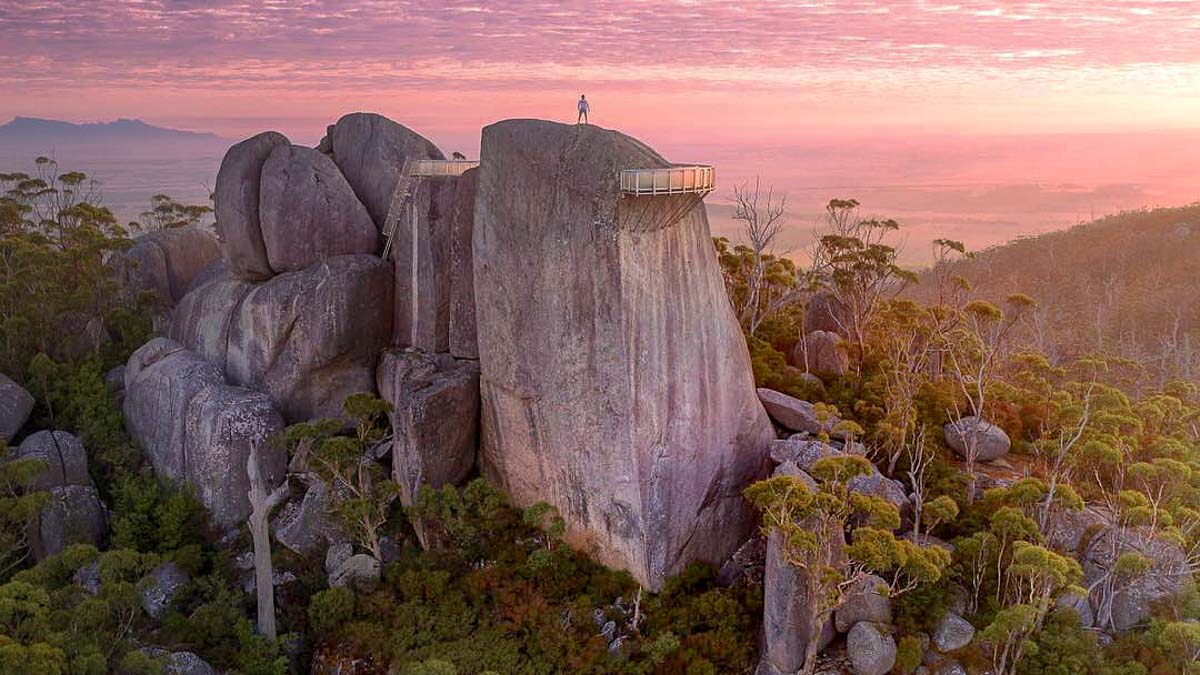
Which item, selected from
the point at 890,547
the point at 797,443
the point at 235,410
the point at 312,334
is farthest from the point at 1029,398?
the point at 235,410

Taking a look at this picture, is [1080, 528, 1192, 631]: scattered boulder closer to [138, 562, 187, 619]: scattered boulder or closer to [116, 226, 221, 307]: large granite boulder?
[138, 562, 187, 619]: scattered boulder

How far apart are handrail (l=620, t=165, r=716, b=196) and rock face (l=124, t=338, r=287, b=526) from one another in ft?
53.1

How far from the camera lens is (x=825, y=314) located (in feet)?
124

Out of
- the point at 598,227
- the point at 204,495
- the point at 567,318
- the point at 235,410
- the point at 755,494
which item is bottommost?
the point at 204,495

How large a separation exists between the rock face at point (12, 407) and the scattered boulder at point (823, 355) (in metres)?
31.8

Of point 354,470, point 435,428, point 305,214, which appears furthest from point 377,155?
point 354,470

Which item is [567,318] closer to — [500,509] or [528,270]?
[528,270]

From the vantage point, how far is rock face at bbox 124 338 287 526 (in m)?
29.7

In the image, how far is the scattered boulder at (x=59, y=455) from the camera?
29633 millimetres

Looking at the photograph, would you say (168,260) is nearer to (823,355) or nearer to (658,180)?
(658,180)

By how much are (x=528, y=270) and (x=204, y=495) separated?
15246mm

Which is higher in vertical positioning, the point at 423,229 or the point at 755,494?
the point at 423,229

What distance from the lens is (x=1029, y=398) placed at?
3144 centimetres

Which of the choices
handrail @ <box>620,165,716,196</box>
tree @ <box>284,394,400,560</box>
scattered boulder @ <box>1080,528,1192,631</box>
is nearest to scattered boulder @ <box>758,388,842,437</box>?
scattered boulder @ <box>1080,528,1192,631</box>
